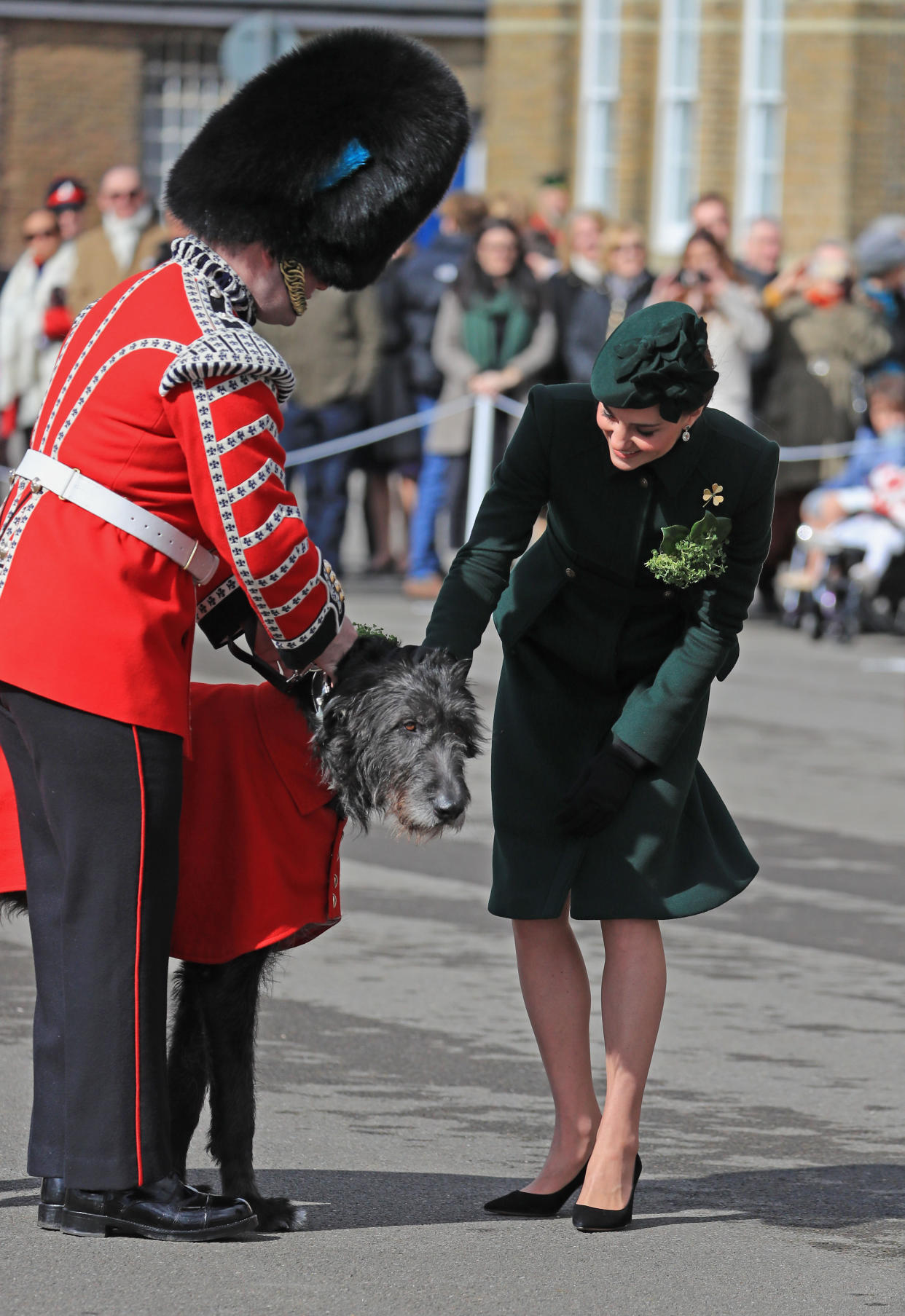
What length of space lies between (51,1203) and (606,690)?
152 centimetres

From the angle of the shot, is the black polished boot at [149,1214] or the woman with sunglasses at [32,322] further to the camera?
the woman with sunglasses at [32,322]

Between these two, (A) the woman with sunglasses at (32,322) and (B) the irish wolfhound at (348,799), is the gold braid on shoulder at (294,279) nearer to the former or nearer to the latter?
(B) the irish wolfhound at (348,799)

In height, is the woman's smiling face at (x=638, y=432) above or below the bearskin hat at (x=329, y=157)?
below

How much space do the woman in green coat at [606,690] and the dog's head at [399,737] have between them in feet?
1.06

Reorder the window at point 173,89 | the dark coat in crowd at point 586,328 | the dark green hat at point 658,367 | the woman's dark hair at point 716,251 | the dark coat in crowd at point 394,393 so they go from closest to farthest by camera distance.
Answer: the dark green hat at point 658,367, the woman's dark hair at point 716,251, the dark coat in crowd at point 586,328, the dark coat in crowd at point 394,393, the window at point 173,89

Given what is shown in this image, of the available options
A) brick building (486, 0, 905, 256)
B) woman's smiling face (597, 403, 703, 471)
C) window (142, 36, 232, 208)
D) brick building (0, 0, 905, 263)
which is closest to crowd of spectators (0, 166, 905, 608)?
woman's smiling face (597, 403, 703, 471)

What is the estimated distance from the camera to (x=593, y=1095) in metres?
4.92

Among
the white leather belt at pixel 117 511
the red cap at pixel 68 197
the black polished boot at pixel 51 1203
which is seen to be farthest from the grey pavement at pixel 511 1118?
the red cap at pixel 68 197

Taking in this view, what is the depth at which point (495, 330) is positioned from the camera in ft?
50.1

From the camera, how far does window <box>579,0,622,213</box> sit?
105 feet

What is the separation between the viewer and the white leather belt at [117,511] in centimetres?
428

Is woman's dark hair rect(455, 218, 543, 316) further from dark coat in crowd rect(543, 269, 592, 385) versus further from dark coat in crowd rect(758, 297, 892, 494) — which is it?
dark coat in crowd rect(758, 297, 892, 494)

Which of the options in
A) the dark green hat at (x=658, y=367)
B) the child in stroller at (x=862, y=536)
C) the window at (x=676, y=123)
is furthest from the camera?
the window at (x=676, y=123)

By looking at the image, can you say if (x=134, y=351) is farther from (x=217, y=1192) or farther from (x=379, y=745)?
(x=217, y=1192)
